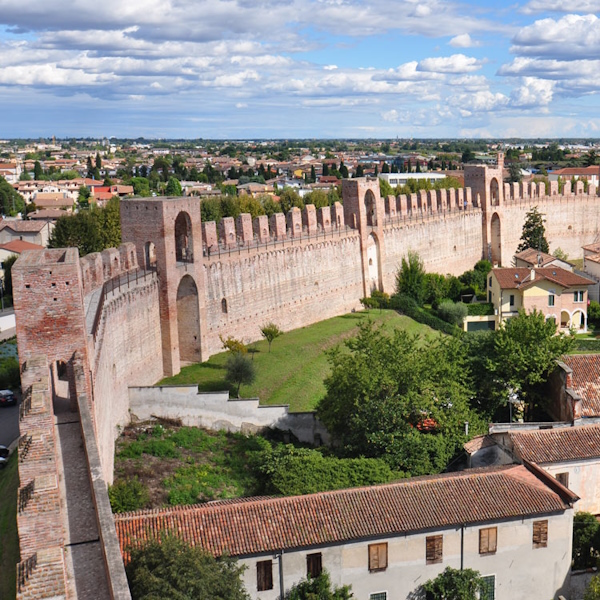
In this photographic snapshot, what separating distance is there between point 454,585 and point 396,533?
5.39 ft

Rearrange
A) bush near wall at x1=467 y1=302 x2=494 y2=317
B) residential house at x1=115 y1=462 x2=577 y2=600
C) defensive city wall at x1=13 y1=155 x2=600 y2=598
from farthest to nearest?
bush near wall at x1=467 y1=302 x2=494 y2=317
residential house at x1=115 y1=462 x2=577 y2=600
defensive city wall at x1=13 y1=155 x2=600 y2=598

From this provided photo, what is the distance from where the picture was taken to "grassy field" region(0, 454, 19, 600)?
43.0 feet

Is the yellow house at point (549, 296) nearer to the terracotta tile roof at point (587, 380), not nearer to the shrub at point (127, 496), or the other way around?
the terracotta tile roof at point (587, 380)

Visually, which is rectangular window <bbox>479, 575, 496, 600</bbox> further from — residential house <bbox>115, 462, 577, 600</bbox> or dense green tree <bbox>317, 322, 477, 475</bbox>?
dense green tree <bbox>317, 322, 477, 475</bbox>

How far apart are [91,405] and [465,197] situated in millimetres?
36562

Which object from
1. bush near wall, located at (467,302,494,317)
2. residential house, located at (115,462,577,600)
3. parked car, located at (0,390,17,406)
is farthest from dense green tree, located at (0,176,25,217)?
residential house, located at (115,462,577,600)

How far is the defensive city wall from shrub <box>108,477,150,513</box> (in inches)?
21.0

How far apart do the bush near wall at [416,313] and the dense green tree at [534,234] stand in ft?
41.9

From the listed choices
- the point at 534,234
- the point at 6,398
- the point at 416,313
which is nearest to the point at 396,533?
the point at 6,398

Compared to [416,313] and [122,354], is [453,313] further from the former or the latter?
[122,354]

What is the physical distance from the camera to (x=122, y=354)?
74.3 ft

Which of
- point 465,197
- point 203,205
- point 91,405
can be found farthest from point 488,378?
point 203,205

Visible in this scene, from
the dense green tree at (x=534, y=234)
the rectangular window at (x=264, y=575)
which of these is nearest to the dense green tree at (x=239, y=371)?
the rectangular window at (x=264, y=575)

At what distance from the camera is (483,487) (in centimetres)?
1781
